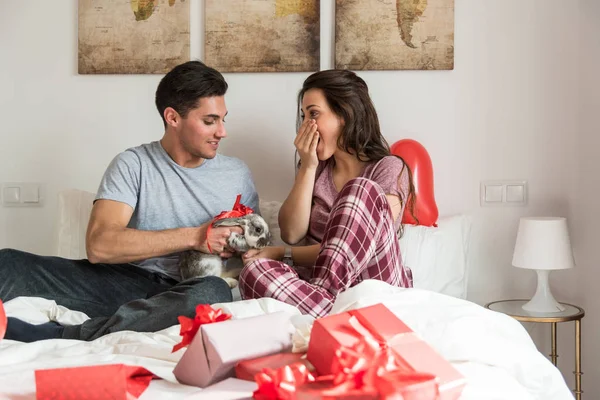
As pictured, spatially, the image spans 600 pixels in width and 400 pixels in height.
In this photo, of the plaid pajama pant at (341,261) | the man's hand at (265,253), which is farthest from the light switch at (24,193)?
the plaid pajama pant at (341,261)

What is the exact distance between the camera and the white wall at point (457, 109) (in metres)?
2.56

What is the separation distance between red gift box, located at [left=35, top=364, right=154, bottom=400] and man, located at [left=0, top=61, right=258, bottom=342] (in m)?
1.05

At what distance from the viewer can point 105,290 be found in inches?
87.0

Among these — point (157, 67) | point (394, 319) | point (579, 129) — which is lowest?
point (394, 319)

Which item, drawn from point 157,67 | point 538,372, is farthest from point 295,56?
point 538,372

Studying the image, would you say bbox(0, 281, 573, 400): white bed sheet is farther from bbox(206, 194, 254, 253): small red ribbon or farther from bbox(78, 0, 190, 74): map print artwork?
bbox(78, 0, 190, 74): map print artwork

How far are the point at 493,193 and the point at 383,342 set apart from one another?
5.71 ft

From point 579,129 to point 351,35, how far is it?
0.90 metres

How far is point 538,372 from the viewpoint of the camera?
1216 mm

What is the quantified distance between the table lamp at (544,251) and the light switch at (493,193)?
7.9 inches

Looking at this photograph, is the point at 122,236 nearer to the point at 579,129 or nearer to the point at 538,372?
the point at 538,372

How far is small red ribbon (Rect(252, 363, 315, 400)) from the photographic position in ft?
2.81

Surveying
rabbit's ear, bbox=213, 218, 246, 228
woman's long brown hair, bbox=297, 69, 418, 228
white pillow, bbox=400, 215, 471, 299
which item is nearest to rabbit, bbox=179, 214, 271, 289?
rabbit's ear, bbox=213, 218, 246, 228

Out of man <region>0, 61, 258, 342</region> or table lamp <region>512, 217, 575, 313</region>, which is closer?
man <region>0, 61, 258, 342</region>
